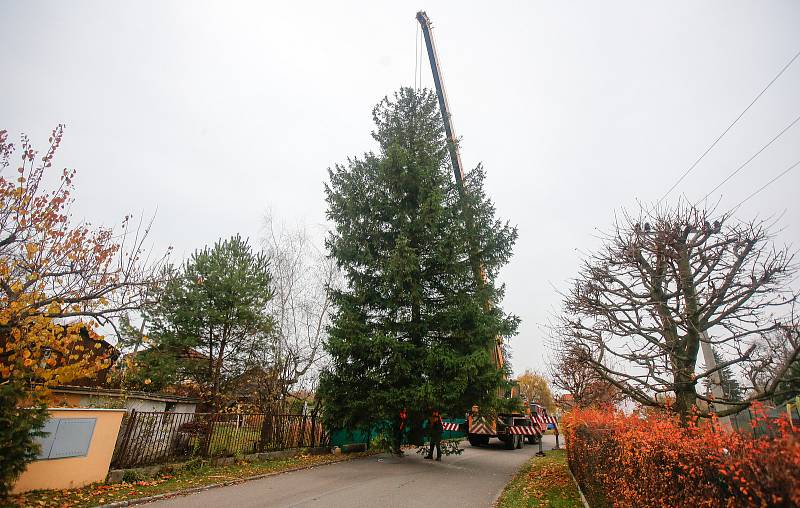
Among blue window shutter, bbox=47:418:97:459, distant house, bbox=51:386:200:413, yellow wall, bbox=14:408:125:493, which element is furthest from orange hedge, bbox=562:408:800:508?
distant house, bbox=51:386:200:413

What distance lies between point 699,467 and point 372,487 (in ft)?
25.8

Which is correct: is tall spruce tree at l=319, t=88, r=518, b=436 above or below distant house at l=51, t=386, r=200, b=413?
above

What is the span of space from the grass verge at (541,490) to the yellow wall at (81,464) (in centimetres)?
883

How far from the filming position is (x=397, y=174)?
15.7 m

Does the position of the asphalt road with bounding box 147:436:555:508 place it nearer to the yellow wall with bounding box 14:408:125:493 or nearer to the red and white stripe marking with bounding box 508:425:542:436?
the yellow wall with bounding box 14:408:125:493

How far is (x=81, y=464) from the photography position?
27.3 ft

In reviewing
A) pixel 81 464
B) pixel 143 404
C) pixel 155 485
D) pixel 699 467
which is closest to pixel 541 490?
pixel 699 467

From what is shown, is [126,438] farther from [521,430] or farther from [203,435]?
[521,430]

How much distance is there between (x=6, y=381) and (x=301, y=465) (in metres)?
7.96

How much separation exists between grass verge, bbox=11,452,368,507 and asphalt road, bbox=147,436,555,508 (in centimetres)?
77

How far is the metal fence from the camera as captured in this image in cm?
956

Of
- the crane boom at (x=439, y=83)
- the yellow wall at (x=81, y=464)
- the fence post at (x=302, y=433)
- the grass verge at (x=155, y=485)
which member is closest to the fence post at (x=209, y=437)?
the grass verge at (x=155, y=485)

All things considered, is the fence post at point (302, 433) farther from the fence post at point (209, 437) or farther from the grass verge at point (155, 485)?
the fence post at point (209, 437)

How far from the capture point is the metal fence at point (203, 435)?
376 inches
